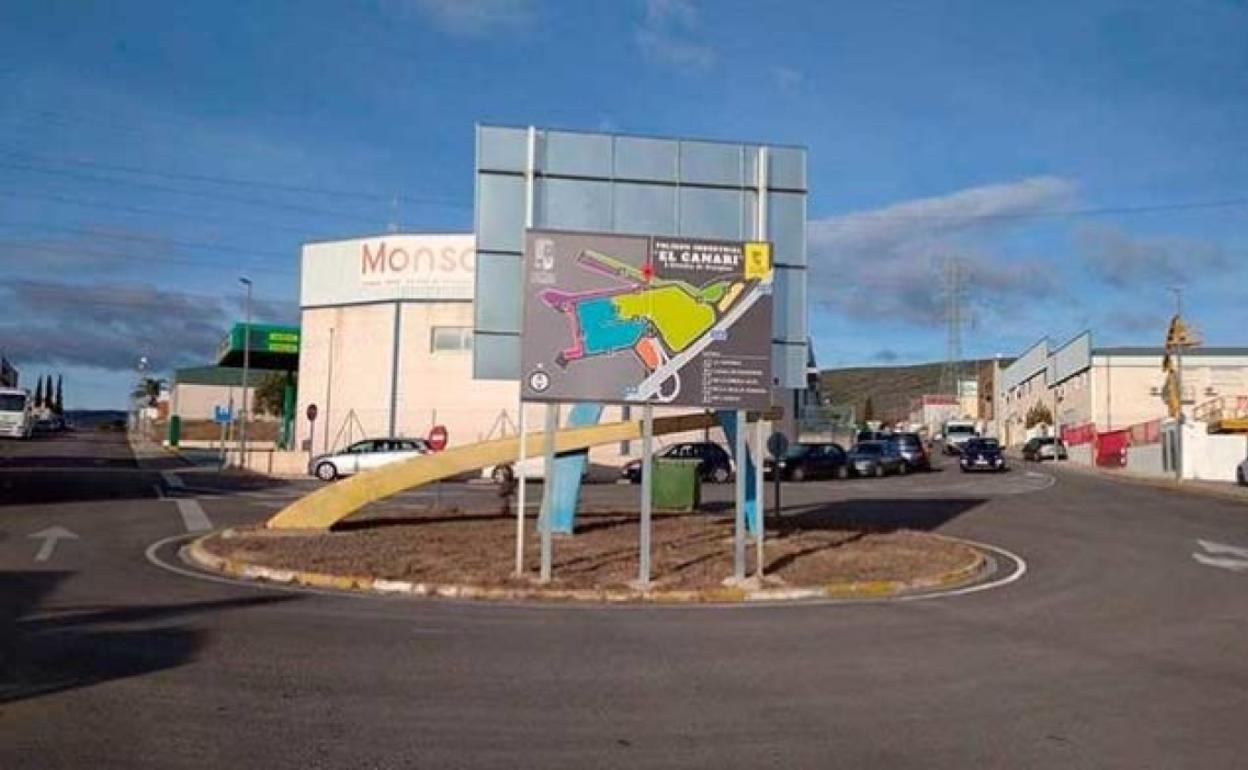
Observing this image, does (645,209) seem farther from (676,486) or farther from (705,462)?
(705,462)

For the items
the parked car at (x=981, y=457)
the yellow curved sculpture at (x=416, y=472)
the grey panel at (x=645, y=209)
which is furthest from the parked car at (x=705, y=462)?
the grey panel at (x=645, y=209)

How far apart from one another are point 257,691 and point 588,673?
246 centimetres

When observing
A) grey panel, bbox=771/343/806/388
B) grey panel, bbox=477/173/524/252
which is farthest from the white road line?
grey panel, bbox=771/343/806/388

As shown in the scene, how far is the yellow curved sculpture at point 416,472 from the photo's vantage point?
20516 mm

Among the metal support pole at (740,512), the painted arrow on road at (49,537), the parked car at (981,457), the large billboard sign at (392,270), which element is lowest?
the painted arrow on road at (49,537)

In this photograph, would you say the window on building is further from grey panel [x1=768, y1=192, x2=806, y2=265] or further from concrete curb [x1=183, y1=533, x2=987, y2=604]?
concrete curb [x1=183, y1=533, x2=987, y2=604]

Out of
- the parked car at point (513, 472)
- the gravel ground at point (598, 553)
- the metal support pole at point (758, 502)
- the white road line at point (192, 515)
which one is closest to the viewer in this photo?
the gravel ground at point (598, 553)

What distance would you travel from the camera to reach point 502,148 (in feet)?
59.7

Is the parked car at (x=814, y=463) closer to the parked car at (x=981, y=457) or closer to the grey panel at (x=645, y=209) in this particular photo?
the parked car at (x=981, y=457)

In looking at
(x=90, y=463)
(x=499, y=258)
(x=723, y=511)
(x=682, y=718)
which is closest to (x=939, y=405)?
(x=90, y=463)

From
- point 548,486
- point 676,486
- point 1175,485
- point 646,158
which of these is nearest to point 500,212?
point 646,158

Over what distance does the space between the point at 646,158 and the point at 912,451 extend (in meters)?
40.8

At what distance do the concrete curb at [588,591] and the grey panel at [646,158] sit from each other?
666cm

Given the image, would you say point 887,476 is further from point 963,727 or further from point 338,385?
point 963,727
